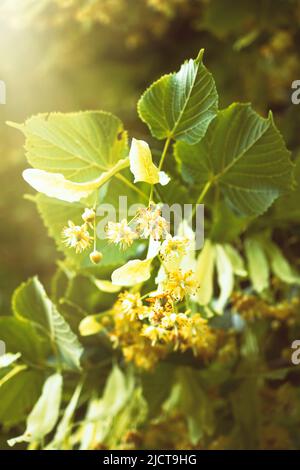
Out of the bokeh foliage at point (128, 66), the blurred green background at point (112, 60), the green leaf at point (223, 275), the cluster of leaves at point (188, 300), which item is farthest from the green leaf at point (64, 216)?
the blurred green background at point (112, 60)

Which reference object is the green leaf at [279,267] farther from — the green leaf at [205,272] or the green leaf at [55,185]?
the green leaf at [55,185]

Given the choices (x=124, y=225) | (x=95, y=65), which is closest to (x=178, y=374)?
(x=124, y=225)

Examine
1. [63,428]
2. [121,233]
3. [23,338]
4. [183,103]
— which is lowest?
[63,428]

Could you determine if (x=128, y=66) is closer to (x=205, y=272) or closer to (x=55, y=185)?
(x=205, y=272)

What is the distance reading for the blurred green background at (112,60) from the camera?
1.13m

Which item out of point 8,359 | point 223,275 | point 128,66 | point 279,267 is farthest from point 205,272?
point 128,66

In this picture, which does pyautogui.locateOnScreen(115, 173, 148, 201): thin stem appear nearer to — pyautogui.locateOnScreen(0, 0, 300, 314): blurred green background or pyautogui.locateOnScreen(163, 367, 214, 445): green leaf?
pyautogui.locateOnScreen(163, 367, 214, 445): green leaf

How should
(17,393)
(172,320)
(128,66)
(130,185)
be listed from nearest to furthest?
(172,320), (130,185), (17,393), (128,66)

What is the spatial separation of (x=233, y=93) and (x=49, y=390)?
0.78m

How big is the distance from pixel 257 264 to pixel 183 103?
28 cm

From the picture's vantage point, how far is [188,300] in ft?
1.92

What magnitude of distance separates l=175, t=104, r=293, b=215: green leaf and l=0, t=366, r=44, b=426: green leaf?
0.29 m

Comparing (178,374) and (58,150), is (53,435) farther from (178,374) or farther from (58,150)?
(58,150)

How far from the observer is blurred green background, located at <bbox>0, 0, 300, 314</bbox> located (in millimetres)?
1134
